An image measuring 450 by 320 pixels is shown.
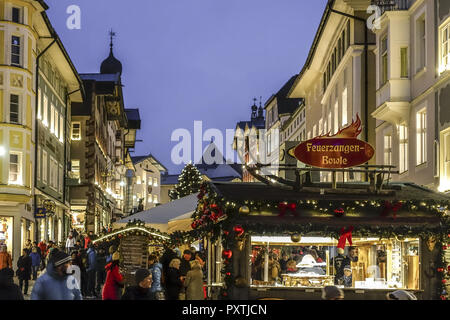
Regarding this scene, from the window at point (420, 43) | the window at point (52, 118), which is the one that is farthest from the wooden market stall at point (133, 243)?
the window at point (52, 118)

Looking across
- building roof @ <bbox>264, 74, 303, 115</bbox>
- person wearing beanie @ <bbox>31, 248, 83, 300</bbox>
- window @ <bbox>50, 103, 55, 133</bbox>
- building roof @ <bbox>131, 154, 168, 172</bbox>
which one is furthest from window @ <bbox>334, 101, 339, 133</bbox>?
building roof @ <bbox>131, 154, 168, 172</bbox>

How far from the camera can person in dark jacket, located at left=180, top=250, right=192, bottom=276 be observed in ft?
65.0

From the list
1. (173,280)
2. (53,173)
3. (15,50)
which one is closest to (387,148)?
(173,280)

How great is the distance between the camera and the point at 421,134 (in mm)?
27984

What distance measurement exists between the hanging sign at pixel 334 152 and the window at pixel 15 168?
2549 centimetres

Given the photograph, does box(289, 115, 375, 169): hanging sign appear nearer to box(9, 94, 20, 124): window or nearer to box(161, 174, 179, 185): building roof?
box(9, 94, 20, 124): window

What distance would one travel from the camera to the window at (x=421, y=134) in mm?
Result: 27430

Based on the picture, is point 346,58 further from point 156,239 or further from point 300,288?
point 300,288

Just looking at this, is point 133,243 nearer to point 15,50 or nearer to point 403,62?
point 403,62

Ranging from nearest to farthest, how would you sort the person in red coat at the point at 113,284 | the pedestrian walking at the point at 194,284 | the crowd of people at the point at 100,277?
the crowd of people at the point at 100,277 < the person in red coat at the point at 113,284 < the pedestrian walking at the point at 194,284

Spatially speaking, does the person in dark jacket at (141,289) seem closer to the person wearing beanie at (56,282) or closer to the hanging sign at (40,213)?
the person wearing beanie at (56,282)

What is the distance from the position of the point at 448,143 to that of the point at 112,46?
3186 inches
